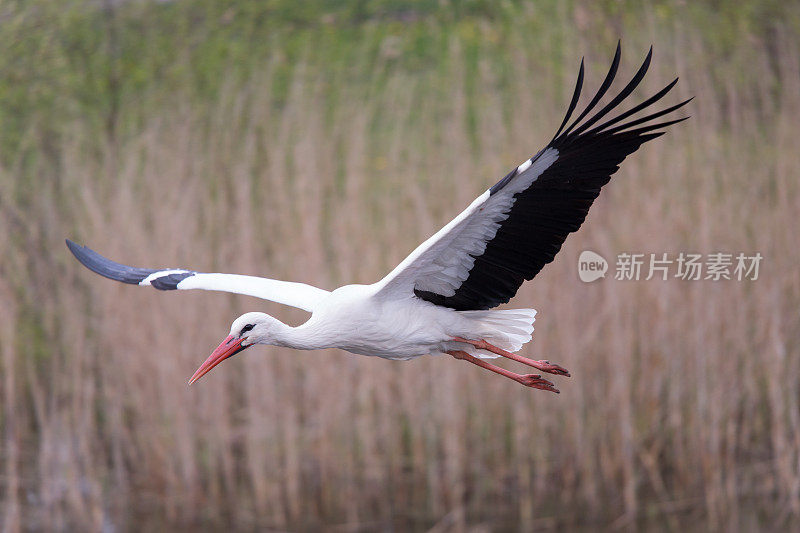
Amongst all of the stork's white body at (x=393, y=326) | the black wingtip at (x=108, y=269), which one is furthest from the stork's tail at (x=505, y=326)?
the black wingtip at (x=108, y=269)

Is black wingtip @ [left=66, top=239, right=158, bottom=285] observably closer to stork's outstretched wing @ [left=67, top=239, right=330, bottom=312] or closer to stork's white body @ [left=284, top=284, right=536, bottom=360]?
stork's outstretched wing @ [left=67, top=239, right=330, bottom=312]

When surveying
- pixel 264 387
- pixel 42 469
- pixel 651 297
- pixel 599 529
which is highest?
pixel 651 297

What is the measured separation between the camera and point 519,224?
4.82m

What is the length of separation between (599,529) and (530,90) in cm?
304

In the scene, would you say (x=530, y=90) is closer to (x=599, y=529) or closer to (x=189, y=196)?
(x=189, y=196)

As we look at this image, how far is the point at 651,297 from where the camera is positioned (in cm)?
749

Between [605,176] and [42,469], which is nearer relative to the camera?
[605,176]

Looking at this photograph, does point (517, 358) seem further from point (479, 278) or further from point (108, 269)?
point (108, 269)

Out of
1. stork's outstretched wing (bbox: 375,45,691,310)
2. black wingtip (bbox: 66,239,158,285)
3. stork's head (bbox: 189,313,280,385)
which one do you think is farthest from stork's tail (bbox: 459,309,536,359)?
black wingtip (bbox: 66,239,158,285)

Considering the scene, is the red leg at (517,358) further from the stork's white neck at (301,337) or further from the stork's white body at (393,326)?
the stork's white neck at (301,337)

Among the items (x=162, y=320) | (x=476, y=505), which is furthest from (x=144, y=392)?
(x=476, y=505)

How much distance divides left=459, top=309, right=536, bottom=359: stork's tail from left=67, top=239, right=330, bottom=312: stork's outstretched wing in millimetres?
756

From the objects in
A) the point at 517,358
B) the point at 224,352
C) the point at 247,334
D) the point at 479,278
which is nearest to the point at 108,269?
the point at 224,352

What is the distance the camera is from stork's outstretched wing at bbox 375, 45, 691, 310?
15.0 ft
